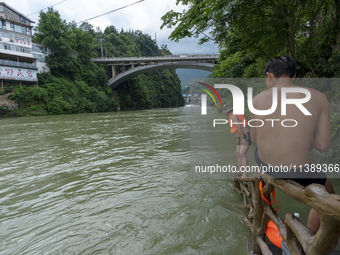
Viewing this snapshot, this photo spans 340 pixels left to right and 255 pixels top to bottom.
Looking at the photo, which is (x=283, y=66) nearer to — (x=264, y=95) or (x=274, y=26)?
(x=264, y=95)

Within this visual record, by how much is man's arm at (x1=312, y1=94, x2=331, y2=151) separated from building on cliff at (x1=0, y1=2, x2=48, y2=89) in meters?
38.8

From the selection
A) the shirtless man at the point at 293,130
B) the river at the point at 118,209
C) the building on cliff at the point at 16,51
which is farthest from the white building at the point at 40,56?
the shirtless man at the point at 293,130

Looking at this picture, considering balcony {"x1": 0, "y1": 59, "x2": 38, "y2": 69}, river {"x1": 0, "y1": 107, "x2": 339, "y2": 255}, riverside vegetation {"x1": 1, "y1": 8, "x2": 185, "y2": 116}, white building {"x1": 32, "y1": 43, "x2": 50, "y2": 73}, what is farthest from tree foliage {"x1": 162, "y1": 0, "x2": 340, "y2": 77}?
white building {"x1": 32, "y1": 43, "x2": 50, "y2": 73}

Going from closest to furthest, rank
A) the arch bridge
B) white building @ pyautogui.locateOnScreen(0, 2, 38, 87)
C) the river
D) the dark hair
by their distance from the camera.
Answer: the dark hair → the river → white building @ pyautogui.locateOnScreen(0, 2, 38, 87) → the arch bridge

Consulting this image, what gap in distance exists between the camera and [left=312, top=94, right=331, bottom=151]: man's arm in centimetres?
A: 151

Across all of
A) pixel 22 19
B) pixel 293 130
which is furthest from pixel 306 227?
pixel 22 19

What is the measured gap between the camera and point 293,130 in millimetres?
1597

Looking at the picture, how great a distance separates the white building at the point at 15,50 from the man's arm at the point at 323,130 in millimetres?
38792

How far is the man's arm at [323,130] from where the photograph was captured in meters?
1.51

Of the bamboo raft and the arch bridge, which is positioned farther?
the arch bridge

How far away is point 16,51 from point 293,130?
138 feet

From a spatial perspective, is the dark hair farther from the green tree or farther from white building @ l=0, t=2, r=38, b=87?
the green tree

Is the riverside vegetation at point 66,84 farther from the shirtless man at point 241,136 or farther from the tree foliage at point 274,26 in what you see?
the shirtless man at point 241,136

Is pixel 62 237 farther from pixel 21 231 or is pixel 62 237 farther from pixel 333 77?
pixel 333 77
